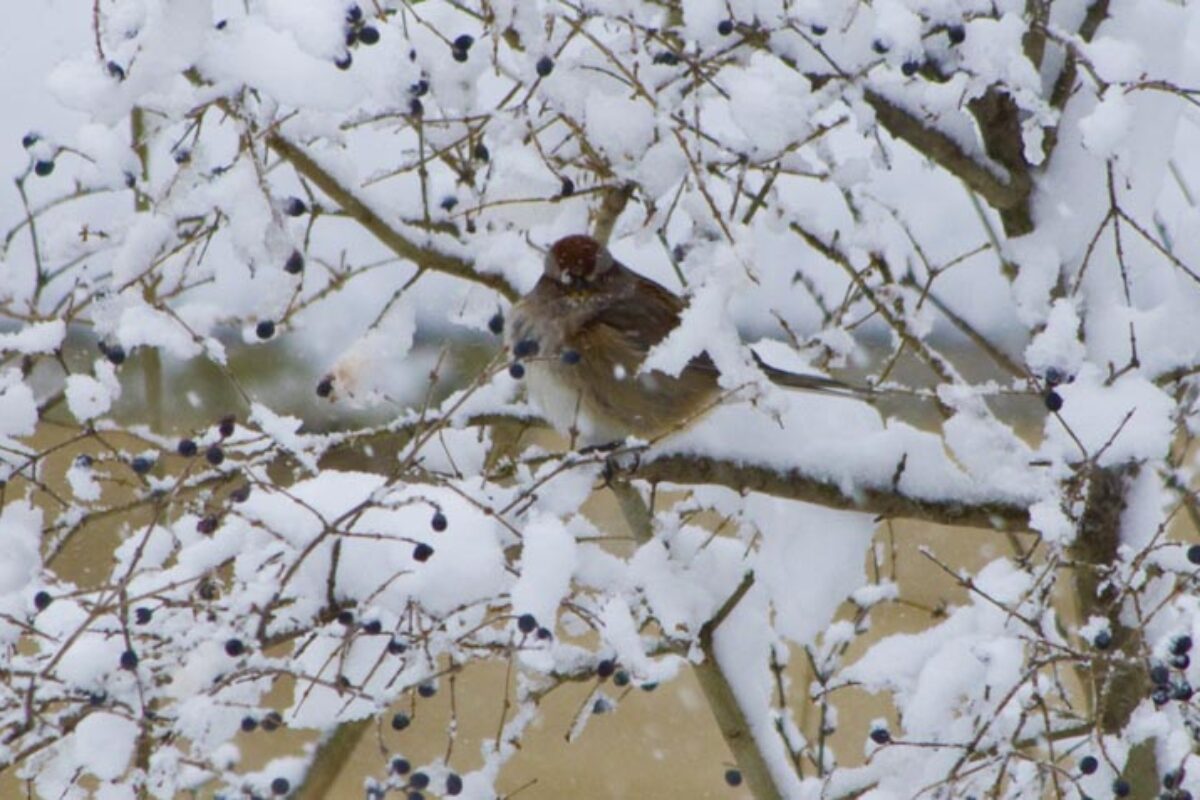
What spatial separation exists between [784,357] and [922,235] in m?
2.58

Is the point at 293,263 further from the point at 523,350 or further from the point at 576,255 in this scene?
the point at 576,255

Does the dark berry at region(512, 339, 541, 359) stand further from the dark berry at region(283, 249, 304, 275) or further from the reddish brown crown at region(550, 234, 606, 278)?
the reddish brown crown at region(550, 234, 606, 278)

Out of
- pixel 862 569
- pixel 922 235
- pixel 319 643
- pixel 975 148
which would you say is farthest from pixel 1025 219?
pixel 922 235

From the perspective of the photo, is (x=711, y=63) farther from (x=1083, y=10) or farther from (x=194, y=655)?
(x=194, y=655)

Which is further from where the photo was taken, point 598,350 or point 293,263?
point 598,350

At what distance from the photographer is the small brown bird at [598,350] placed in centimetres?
374

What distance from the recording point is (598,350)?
12.5 ft

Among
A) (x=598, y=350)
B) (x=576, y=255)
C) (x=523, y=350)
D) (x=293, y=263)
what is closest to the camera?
(x=293, y=263)

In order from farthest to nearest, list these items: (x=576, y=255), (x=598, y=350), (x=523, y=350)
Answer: (x=598, y=350) → (x=576, y=255) → (x=523, y=350)

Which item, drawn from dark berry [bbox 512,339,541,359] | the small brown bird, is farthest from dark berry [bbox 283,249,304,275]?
the small brown bird

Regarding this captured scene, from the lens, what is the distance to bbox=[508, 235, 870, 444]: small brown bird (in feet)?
12.3

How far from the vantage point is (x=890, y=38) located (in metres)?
2.80

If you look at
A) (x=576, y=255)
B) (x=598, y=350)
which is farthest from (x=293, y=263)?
(x=598, y=350)

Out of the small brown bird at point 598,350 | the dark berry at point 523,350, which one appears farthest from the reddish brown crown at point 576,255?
the dark berry at point 523,350
